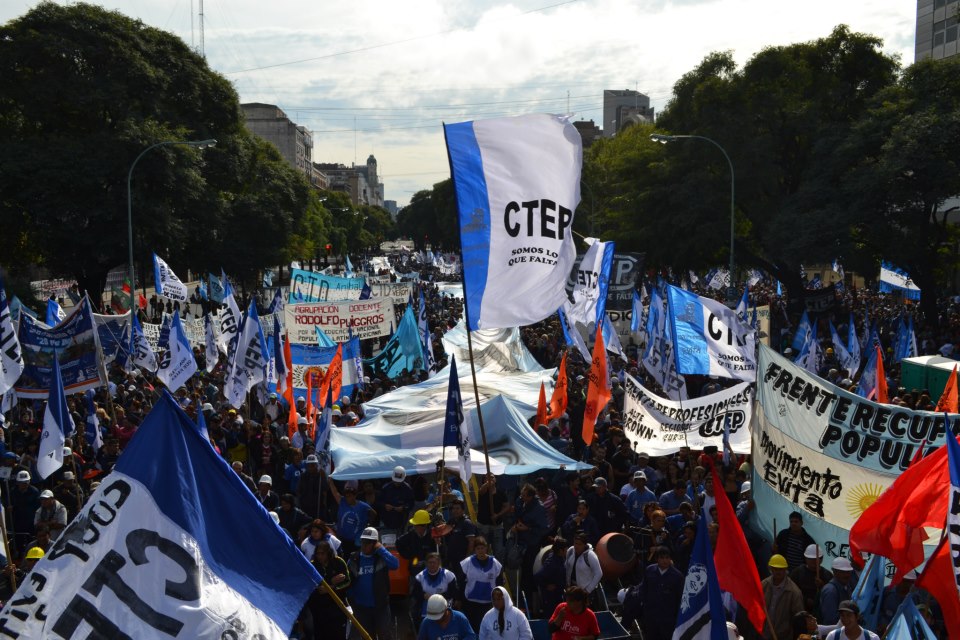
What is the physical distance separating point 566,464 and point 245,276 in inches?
1486

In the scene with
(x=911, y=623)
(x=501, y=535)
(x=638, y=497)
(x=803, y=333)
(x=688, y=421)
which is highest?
(x=911, y=623)

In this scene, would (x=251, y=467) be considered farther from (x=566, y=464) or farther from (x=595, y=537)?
(x=595, y=537)

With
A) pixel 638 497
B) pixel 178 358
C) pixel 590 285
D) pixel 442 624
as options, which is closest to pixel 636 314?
pixel 590 285

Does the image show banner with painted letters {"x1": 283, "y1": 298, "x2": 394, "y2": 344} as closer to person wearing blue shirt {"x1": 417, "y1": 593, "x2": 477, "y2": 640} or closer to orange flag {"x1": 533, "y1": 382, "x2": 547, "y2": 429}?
orange flag {"x1": 533, "y1": 382, "x2": 547, "y2": 429}

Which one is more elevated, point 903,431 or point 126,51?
point 126,51

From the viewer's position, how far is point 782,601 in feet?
26.2

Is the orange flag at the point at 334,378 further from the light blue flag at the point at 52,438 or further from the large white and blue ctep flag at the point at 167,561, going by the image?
the large white and blue ctep flag at the point at 167,561

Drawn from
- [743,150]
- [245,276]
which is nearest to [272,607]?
[743,150]

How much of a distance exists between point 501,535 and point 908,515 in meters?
4.09

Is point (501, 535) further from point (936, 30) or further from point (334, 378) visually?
point (936, 30)

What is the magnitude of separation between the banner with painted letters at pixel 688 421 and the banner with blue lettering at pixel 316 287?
49.1 ft

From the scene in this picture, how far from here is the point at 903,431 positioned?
8602 millimetres

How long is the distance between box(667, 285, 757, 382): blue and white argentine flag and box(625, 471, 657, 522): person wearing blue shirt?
4.07 meters

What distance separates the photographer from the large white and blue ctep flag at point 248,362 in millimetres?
16875
